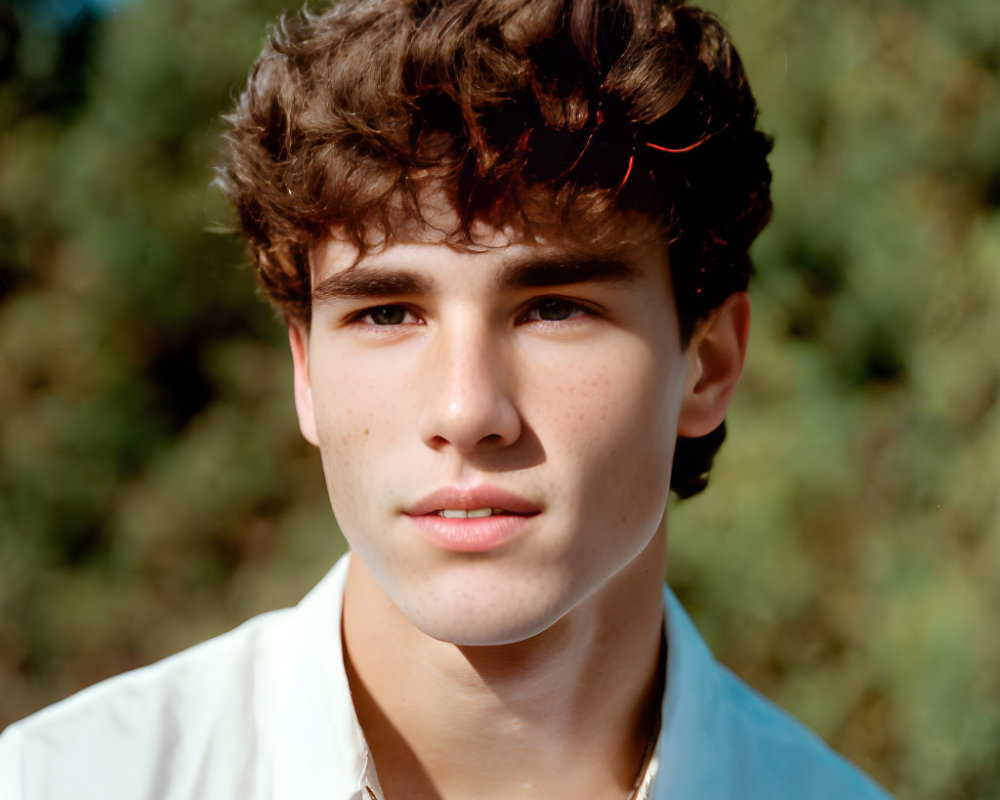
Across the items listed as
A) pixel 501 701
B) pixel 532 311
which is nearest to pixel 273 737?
pixel 501 701

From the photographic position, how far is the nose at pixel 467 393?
125 centimetres

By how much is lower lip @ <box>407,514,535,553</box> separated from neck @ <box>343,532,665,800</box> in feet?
0.85

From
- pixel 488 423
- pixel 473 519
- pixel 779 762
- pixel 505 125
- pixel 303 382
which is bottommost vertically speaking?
pixel 779 762

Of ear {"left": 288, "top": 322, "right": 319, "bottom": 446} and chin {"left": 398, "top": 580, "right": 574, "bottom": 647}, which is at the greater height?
ear {"left": 288, "top": 322, "right": 319, "bottom": 446}

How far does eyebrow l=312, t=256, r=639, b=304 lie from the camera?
4.38 ft

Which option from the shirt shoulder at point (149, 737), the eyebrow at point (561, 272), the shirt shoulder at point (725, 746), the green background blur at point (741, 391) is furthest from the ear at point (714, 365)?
the green background blur at point (741, 391)

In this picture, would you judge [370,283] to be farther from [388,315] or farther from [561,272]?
[561,272]

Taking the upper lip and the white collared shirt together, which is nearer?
the upper lip

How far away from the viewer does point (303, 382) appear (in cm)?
169

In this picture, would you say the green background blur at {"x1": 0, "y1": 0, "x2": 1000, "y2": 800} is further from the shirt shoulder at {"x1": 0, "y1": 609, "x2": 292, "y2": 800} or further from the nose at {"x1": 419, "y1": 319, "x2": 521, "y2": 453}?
the nose at {"x1": 419, "y1": 319, "x2": 521, "y2": 453}

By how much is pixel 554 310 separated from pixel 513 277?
0.30ft

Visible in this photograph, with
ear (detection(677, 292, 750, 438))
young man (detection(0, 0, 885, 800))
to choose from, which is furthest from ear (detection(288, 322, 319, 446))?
ear (detection(677, 292, 750, 438))

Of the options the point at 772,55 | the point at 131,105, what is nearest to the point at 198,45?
the point at 131,105

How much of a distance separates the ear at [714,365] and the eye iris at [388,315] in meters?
0.49
